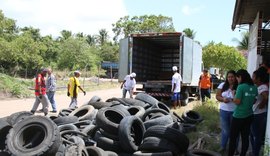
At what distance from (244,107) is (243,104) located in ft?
0.18

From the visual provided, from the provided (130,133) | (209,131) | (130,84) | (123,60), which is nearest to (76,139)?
(130,133)

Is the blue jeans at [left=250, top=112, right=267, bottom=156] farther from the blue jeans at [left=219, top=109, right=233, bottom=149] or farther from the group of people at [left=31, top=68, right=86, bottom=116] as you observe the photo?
the group of people at [left=31, top=68, right=86, bottom=116]

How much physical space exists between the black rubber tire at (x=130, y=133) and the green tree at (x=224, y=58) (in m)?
38.7

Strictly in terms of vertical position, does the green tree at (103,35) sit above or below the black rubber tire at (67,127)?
above

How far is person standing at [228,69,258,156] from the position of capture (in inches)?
258

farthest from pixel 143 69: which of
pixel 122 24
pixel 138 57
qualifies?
pixel 122 24

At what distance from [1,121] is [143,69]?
37.9ft

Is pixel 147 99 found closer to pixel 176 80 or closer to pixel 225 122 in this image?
pixel 176 80

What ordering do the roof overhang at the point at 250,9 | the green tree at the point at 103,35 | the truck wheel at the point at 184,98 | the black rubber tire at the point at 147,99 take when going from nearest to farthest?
the roof overhang at the point at 250,9 → the black rubber tire at the point at 147,99 → the truck wheel at the point at 184,98 → the green tree at the point at 103,35

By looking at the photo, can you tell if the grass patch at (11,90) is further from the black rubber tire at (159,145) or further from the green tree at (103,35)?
the green tree at (103,35)

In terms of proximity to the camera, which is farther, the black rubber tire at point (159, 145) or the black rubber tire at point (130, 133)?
the black rubber tire at point (130, 133)

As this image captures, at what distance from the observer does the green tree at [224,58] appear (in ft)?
148

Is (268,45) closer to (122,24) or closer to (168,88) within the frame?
(168,88)

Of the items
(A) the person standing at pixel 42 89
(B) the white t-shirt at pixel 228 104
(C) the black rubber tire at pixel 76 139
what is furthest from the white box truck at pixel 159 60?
(C) the black rubber tire at pixel 76 139
